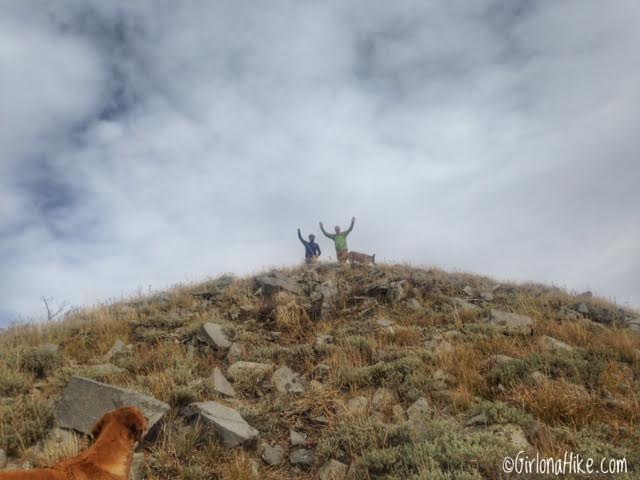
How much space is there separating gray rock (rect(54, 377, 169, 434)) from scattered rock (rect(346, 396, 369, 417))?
2.44 m

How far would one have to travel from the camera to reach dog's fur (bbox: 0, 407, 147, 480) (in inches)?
94.5

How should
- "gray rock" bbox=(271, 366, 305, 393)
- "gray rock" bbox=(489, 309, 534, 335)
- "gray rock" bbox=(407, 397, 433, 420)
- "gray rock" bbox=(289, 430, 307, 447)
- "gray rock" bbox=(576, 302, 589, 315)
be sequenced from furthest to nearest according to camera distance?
"gray rock" bbox=(576, 302, 589, 315), "gray rock" bbox=(489, 309, 534, 335), "gray rock" bbox=(271, 366, 305, 393), "gray rock" bbox=(407, 397, 433, 420), "gray rock" bbox=(289, 430, 307, 447)

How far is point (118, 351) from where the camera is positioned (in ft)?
27.7

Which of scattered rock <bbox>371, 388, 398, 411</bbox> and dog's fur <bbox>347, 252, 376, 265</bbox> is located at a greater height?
dog's fur <bbox>347, 252, 376, 265</bbox>

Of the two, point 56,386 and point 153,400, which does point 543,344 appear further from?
point 56,386

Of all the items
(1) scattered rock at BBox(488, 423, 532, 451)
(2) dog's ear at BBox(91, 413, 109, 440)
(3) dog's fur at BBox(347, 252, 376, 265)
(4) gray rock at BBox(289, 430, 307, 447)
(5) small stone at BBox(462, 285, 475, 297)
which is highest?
(3) dog's fur at BBox(347, 252, 376, 265)

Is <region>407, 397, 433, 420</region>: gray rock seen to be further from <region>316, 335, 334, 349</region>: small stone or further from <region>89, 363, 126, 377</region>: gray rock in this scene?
<region>89, 363, 126, 377</region>: gray rock

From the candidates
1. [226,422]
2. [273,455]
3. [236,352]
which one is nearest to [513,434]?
[273,455]

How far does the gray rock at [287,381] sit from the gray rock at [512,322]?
448 centimetres

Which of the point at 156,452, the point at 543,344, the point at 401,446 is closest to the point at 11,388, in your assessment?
the point at 156,452

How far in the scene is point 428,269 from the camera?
16.6m

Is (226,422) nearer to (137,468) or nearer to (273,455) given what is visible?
(273,455)

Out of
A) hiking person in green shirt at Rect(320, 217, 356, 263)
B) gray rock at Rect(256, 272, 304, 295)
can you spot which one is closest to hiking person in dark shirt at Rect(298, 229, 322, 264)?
hiking person in green shirt at Rect(320, 217, 356, 263)

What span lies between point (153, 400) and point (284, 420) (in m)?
1.80
